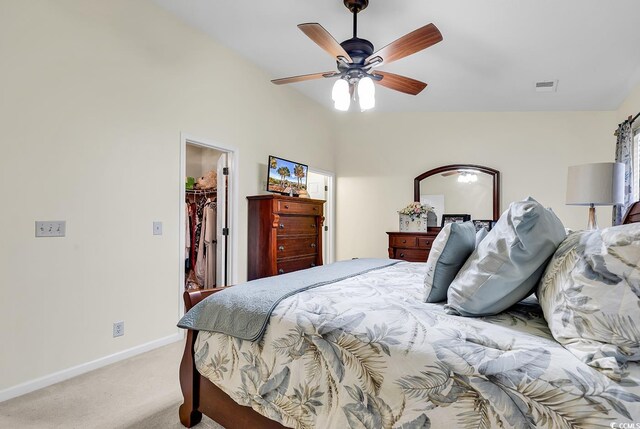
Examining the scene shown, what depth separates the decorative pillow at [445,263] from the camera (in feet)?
4.75

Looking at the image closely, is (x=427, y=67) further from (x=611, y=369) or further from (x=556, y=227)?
(x=611, y=369)

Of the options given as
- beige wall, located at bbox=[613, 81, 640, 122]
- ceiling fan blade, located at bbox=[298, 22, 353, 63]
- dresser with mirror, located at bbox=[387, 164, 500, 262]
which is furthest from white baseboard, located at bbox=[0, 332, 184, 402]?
beige wall, located at bbox=[613, 81, 640, 122]

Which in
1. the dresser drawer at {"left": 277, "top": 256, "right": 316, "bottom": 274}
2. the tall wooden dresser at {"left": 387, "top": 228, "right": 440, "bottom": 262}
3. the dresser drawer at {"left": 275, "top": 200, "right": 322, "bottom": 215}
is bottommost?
the dresser drawer at {"left": 277, "top": 256, "right": 316, "bottom": 274}

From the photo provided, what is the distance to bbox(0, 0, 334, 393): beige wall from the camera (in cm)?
217

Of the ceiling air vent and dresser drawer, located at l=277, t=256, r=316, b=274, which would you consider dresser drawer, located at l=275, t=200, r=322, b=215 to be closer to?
dresser drawer, located at l=277, t=256, r=316, b=274

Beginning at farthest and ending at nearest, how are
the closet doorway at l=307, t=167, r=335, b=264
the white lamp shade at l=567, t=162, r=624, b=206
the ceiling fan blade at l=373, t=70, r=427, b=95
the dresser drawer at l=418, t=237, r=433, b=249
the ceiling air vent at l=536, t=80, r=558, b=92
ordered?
the closet doorway at l=307, t=167, r=335, b=264 < the dresser drawer at l=418, t=237, r=433, b=249 < the ceiling air vent at l=536, t=80, r=558, b=92 < the ceiling fan blade at l=373, t=70, r=427, b=95 < the white lamp shade at l=567, t=162, r=624, b=206

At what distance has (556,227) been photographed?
1.20 metres

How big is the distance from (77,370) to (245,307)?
1.82 m

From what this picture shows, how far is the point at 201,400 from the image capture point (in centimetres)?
168

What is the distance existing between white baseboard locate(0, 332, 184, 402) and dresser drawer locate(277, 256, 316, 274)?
129 cm

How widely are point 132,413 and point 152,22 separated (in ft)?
9.90

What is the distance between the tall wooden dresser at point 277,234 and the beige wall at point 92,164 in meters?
0.92

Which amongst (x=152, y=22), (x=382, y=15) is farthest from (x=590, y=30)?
(x=152, y=22)

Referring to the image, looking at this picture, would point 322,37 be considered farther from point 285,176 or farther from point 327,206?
point 327,206
